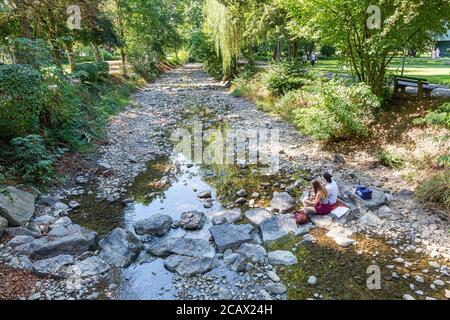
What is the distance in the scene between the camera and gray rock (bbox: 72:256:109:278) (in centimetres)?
528

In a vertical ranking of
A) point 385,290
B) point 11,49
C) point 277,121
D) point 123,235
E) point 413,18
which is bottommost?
point 385,290

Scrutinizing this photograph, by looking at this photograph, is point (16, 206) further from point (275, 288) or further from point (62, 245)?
point (275, 288)

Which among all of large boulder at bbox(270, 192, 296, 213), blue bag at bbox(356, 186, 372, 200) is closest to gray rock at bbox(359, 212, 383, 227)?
blue bag at bbox(356, 186, 372, 200)

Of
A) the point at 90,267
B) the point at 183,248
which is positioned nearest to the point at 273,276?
the point at 183,248

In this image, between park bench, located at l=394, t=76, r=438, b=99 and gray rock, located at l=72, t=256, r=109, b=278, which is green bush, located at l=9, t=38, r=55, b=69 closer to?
gray rock, located at l=72, t=256, r=109, b=278

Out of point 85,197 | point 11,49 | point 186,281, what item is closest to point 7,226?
point 85,197

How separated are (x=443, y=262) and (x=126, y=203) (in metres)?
6.22

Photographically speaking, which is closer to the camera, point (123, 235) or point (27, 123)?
point (123, 235)

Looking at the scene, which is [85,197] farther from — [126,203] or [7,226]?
[7,226]

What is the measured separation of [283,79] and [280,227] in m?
10.7

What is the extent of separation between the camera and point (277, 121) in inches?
567

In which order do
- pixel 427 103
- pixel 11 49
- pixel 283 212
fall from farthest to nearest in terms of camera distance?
1. pixel 427 103
2. pixel 11 49
3. pixel 283 212

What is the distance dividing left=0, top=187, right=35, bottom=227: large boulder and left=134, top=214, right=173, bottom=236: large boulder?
2082 mm

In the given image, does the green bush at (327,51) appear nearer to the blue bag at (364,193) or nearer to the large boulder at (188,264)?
the blue bag at (364,193)
